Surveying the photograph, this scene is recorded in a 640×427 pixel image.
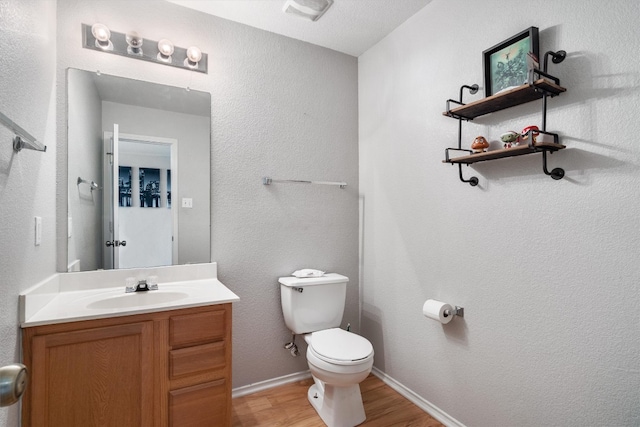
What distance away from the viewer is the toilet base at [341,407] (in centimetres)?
192

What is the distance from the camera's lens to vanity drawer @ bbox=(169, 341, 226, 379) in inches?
61.6

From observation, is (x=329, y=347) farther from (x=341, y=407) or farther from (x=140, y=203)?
(x=140, y=203)

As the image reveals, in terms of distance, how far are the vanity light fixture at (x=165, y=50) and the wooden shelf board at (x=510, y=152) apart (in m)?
1.79

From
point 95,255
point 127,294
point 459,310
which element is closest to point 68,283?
point 95,255

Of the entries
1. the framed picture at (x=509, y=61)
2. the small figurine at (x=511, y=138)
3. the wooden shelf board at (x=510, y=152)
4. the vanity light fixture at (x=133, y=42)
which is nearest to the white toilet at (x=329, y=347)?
A: the wooden shelf board at (x=510, y=152)

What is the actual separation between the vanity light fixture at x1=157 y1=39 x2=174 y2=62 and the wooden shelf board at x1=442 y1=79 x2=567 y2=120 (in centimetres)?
170

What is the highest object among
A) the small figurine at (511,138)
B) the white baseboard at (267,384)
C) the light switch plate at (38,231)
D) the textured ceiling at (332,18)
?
the textured ceiling at (332,18)

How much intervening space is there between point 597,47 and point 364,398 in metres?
2.29

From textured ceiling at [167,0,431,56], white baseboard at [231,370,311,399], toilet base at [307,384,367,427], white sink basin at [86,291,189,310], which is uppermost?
textured ceiling at [167,0,431,56]

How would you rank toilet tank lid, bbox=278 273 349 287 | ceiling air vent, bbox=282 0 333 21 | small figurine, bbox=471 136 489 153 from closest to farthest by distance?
small figurine, bbox=471 136 489 153, ceiling air vent, bbox=282 0 333 21, toilet tank lid, bbox=278 273 349 287

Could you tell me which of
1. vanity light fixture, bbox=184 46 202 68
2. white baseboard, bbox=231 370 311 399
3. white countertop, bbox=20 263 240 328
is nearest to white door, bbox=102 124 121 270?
white countertop, bbox=20 263 240 328

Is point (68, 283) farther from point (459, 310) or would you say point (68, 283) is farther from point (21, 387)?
point (459, 310)

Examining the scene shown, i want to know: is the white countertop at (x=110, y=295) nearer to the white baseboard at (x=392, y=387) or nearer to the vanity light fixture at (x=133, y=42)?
the white baseboard at (x=392, y=387)

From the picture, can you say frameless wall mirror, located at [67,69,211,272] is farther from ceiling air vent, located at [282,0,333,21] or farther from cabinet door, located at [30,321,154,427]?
ceiling air vent, located at [282,0,333,21]
